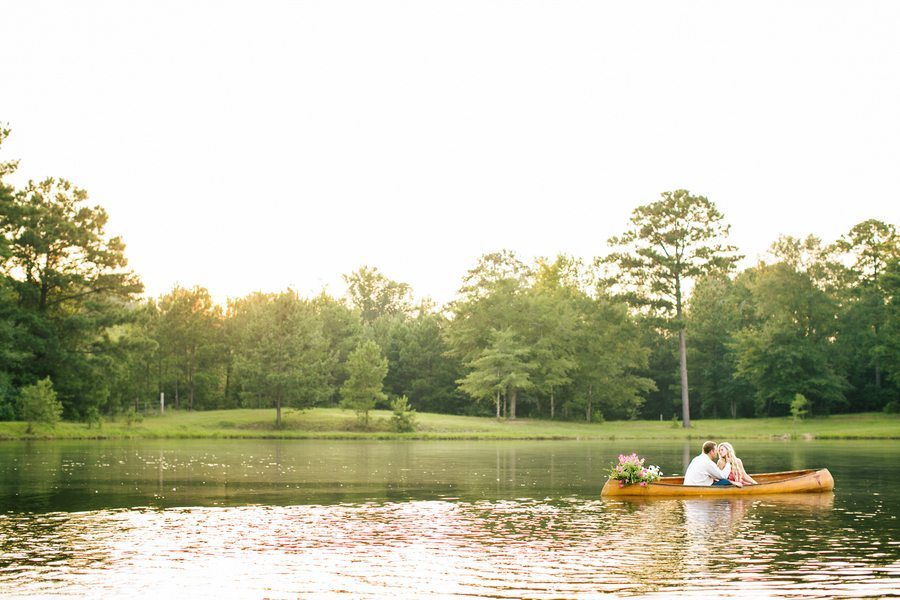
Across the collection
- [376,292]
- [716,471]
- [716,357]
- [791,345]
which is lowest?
[716,471]

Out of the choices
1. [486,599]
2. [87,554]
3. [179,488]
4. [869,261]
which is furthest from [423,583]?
[869,261]

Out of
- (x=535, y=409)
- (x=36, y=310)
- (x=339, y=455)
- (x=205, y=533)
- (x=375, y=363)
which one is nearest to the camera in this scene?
(x=205, y=533)

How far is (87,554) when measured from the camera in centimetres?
1573

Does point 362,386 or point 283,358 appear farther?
point 283,358

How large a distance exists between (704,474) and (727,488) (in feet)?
2.77

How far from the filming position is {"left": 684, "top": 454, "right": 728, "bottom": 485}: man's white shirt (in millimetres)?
26156

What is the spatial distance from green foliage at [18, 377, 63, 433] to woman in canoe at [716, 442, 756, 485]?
49063 millimetres

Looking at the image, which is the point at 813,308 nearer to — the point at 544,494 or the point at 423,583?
the point at 544,494

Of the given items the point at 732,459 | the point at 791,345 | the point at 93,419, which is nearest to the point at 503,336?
the point at 791,345

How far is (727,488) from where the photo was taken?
2562cm

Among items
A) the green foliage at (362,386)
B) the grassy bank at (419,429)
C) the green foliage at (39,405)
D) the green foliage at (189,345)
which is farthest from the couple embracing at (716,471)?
the green foliage at (189,345)

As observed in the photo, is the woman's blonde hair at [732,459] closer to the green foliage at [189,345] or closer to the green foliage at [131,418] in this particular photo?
the green foliage at [131,418]

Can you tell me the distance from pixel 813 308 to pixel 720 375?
46.7ft

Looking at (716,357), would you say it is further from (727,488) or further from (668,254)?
(727,488)
